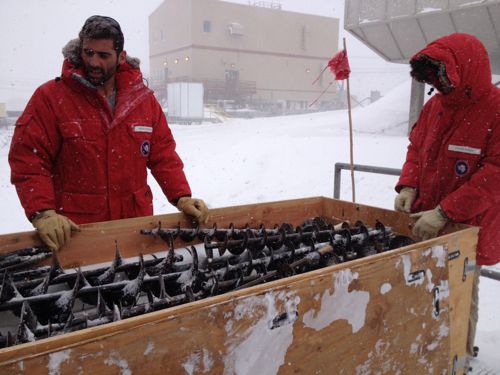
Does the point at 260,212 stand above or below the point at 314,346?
above

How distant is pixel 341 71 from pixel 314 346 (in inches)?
177

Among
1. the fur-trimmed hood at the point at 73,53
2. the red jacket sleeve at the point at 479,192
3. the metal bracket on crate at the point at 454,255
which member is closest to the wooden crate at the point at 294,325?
the metal bracket on crate at the point at 454,255

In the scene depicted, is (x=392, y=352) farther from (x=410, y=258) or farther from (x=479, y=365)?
(x=479, y=365)

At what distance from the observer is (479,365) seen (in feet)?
10.1

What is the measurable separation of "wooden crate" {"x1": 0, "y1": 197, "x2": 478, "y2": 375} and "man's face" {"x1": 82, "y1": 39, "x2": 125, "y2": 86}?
2.95 feet

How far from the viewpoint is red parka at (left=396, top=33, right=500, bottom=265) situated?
7.97ft

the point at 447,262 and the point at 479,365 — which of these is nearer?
the point at 447,262

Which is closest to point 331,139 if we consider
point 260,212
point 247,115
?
point 260,212

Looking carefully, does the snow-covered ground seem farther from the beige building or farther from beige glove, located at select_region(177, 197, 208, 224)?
the beige building

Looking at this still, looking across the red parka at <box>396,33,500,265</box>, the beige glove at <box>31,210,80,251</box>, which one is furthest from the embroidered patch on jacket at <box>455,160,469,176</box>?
the beige glove at <box>31,210,80,251</box>

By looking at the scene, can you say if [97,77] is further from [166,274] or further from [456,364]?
[456,364]

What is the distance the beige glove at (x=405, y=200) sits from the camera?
2.95 metres

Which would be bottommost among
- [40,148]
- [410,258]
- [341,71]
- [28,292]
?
[28,292]

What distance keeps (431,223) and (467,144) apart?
56 cm
